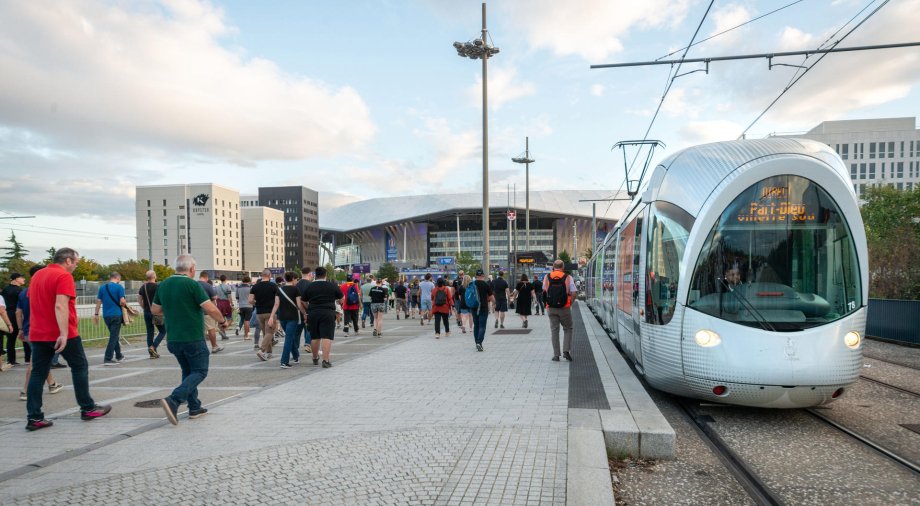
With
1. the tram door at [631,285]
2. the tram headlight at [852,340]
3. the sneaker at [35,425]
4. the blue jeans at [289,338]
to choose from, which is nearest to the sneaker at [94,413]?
the sneaker at [35,425]

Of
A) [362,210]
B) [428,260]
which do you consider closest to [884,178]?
[428,260]

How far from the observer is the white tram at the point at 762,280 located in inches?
239

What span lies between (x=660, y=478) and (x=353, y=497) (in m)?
2.39

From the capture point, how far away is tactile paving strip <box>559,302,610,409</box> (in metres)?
6.56

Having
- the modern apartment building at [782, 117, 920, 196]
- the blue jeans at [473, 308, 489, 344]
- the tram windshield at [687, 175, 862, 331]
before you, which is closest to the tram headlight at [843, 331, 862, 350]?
the tram windshield at [687, 175, 862, 331]

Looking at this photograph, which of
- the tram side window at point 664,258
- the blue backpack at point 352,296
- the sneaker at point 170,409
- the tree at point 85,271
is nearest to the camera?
the sneaker at point 170,409

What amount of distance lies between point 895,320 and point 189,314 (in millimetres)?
17528

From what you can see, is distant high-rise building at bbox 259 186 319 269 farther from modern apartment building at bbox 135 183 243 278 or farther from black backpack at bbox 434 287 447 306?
black backpack at bbox 434 287 447 306

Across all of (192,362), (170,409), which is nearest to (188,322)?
(192,362)

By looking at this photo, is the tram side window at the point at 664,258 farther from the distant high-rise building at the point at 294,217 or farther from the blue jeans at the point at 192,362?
the distant high-rise building at the point at 294,217

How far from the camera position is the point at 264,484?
4230mm

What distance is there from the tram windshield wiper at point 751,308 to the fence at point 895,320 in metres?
12.0

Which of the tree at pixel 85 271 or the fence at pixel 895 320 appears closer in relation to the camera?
the fence at pixel 895 320

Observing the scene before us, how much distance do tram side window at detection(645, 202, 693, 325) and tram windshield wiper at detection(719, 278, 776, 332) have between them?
20.4 inches
